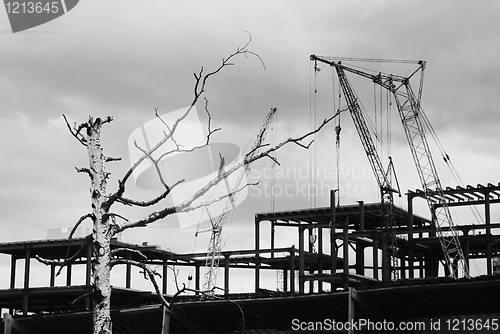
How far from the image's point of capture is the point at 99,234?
11727 mm

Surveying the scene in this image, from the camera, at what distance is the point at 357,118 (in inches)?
3260

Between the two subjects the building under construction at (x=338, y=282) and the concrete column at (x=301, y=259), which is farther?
the concrete column at (x=301, y=259)

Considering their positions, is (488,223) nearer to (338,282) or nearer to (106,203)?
(338,282)

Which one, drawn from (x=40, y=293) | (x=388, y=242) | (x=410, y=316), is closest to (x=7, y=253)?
(x=40, y=293)

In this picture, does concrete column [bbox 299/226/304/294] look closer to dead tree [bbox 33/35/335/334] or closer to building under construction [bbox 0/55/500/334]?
building under construction [bbox 0/55/500/334]

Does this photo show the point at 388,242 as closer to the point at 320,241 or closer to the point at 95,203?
the point at 320,241

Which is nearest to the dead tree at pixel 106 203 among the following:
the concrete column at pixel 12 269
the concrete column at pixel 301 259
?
the concrete column at pixel 301 259

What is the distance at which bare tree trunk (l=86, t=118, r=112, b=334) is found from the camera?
11.5 metres

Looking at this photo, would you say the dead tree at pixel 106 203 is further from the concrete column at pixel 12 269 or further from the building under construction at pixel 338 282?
the concrete column at pixel 12 269

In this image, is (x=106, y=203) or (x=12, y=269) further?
(x=12, y=269)

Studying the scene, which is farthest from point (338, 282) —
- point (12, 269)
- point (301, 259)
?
point (12, 269)

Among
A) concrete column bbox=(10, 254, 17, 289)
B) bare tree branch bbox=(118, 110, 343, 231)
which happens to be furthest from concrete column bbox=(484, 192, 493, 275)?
bare tree branch bbox=(118, 110, 343, 231)

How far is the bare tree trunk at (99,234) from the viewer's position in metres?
11.5

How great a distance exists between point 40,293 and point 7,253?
6.23 meters
